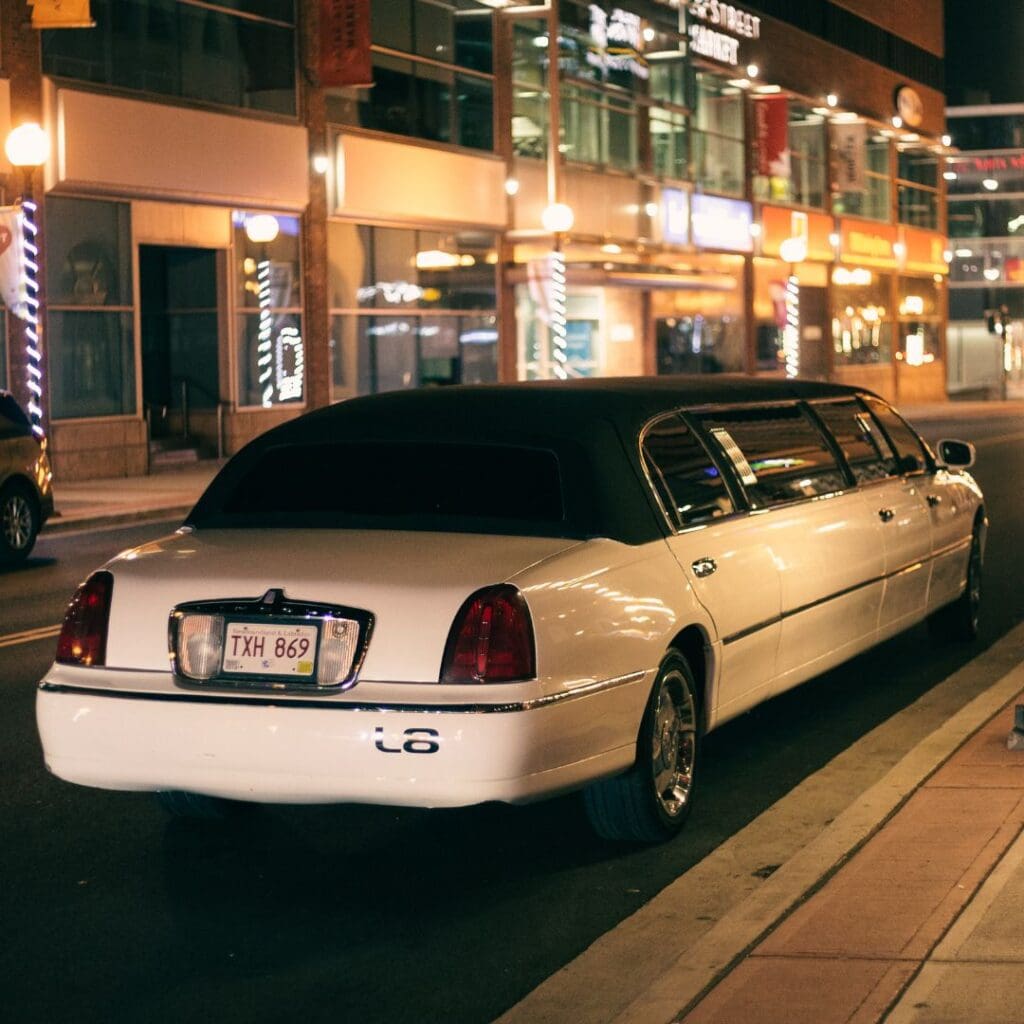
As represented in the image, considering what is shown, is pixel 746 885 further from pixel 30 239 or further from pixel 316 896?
pixel 30 239

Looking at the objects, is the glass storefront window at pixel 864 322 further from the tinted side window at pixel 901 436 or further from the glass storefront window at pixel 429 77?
the tinted side window at pixel 901 436

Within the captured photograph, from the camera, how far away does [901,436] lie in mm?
10852

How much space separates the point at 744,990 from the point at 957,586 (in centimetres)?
638

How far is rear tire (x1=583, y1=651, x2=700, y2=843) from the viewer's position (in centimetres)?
682

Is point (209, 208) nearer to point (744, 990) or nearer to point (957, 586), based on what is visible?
point (957, 586)

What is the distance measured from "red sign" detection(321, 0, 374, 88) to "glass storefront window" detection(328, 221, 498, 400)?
2670 millimetres

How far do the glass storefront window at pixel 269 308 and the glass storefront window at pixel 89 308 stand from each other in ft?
9.84

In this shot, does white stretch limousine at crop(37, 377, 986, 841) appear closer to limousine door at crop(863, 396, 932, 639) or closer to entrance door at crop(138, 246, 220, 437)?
limousine door at crop(863, 396, 932, 639)

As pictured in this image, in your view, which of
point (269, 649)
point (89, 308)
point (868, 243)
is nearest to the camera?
point (269, 649)

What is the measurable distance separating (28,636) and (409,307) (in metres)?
23.4

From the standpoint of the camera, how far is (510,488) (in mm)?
7023

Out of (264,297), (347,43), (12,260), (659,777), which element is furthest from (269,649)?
(347,43)

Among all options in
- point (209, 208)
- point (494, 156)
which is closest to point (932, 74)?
point (494, 156)

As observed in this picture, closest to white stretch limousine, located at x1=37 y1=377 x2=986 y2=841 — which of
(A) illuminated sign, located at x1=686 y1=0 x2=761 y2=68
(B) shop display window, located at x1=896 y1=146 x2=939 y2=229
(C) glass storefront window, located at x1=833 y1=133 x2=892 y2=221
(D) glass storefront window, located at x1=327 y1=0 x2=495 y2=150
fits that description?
(D) glass storefront window, located at x1=327 y1=0 x2=495 y2=150
